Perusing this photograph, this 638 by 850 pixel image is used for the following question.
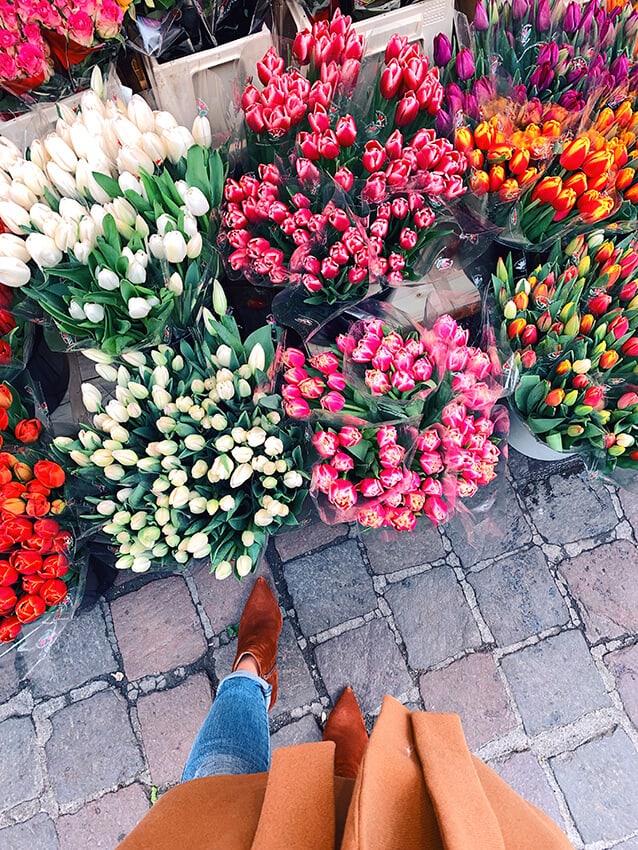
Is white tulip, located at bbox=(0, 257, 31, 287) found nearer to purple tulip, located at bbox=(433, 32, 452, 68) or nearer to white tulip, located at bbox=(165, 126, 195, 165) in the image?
white tulip, located at bbox=(165, 126, 195, 165)

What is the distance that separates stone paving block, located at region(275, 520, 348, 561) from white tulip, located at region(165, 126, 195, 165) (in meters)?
1.18

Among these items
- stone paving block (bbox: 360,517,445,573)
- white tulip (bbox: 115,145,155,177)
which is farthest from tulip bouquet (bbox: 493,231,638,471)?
white tulip (bbox: 115,145,155,177)

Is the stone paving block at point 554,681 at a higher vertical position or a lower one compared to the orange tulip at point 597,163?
lower

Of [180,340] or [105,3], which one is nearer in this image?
[105,3]

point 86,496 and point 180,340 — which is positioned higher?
point 180,340

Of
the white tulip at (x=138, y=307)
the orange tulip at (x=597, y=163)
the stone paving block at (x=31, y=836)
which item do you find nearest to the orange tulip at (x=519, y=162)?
the orange tulip at (x=597, y=163)

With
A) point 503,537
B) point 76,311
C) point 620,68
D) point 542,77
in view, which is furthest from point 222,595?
point 620,68

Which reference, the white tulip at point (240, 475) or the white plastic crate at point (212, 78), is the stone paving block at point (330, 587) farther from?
the white plastic crate at point (212, 78)

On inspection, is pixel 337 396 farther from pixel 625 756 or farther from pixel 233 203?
pixel 625 756

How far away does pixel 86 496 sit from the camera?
132cm

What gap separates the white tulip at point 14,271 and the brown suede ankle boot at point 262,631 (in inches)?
44.2

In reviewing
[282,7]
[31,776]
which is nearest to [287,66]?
[282,7]

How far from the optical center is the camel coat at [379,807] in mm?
781

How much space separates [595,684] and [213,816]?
51.7 inches
